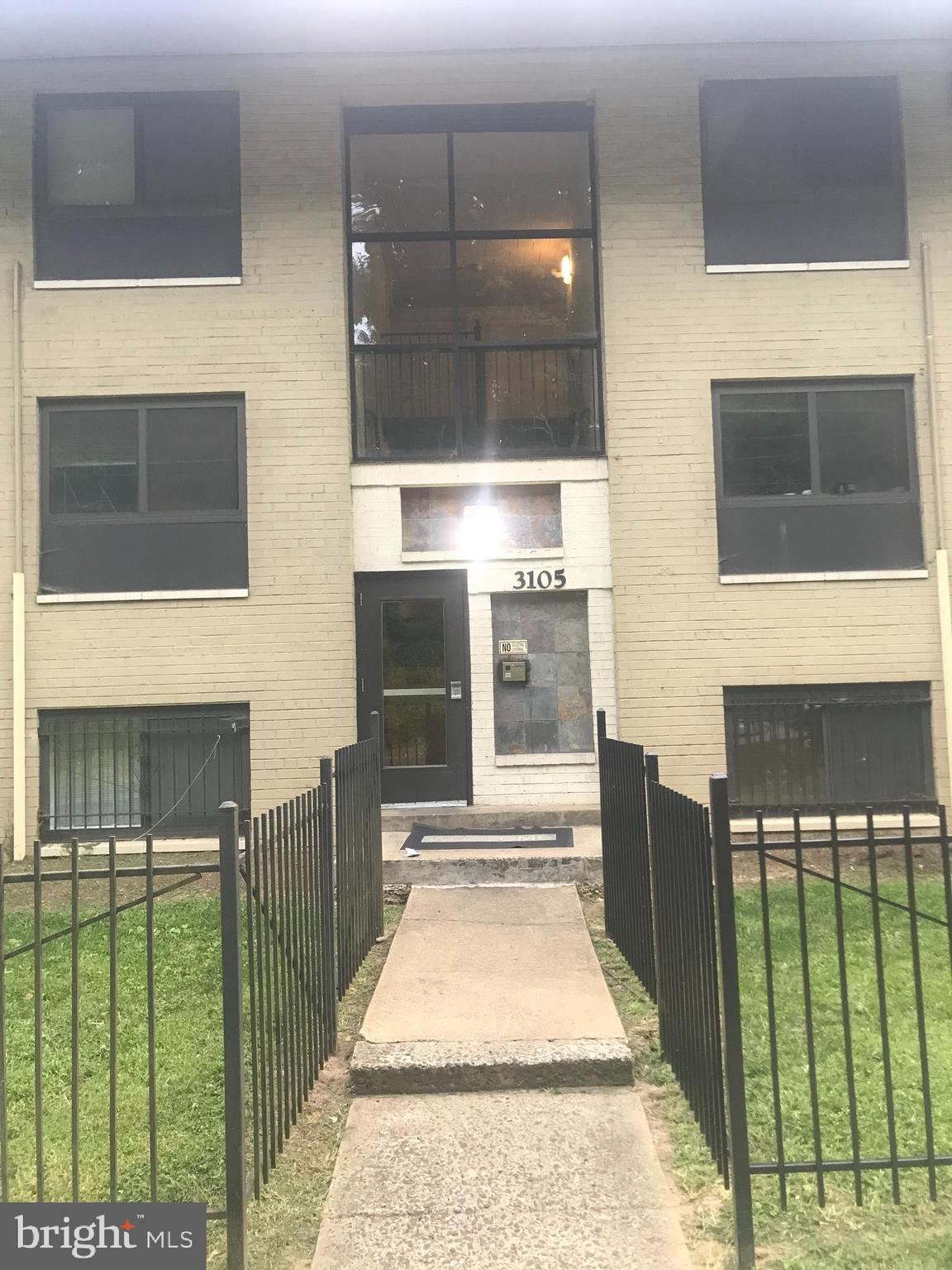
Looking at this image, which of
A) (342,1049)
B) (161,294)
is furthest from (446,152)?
(342,1049)

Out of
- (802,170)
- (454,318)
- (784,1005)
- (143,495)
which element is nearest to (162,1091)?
(784,1005)

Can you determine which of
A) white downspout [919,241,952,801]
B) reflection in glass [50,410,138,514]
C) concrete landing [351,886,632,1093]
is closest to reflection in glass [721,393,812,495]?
white downspout [919,241,952,801]

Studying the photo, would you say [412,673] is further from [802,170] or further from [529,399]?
[802,170]

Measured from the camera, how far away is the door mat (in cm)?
753

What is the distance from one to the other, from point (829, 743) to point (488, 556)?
3959 mm

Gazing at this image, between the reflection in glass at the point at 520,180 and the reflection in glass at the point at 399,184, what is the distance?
0.67 ft

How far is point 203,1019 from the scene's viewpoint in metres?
4.90

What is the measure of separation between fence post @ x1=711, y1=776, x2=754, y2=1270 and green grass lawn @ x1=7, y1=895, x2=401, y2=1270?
1412 mm

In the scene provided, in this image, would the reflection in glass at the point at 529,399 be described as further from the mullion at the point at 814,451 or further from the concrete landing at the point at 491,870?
the concrete landing at the point at 491,870

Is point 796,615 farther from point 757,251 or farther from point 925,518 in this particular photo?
point 757,251

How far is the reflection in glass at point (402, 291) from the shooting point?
31.2ft

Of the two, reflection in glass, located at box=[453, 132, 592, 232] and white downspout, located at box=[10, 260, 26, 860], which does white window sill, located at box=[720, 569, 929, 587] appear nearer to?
reflection in glass, located at box=[453, 132, 592, 232]

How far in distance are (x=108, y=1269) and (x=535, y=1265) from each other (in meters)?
1.31

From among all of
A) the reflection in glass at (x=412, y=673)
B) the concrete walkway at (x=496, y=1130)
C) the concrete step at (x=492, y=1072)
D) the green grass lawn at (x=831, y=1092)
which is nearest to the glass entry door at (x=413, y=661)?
the reflection in glass at (x=412, y=673)
